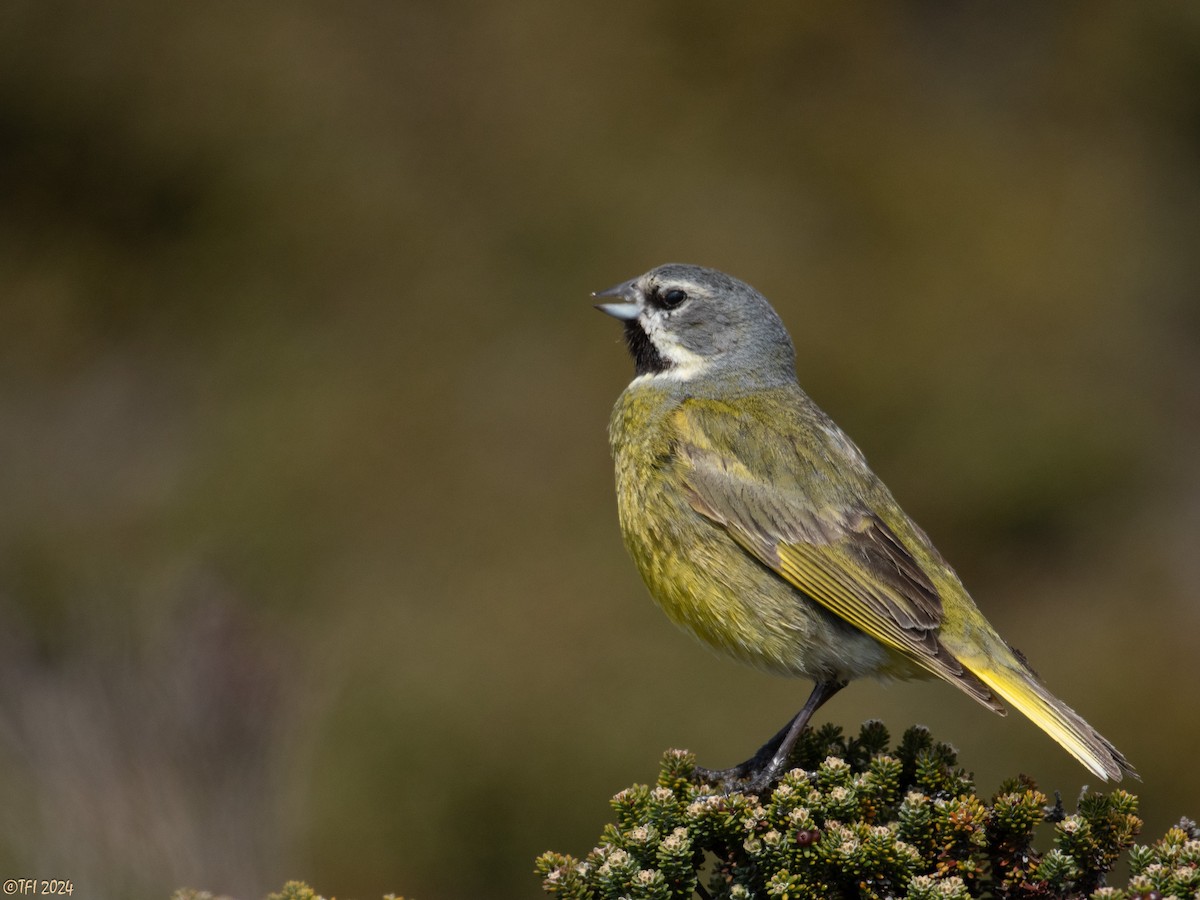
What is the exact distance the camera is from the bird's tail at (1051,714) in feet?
12.2

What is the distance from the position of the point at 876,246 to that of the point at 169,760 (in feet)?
19.9

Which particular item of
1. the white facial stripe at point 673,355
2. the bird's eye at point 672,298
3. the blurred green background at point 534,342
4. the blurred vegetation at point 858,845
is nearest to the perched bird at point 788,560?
the white facial stripe at point 673,355

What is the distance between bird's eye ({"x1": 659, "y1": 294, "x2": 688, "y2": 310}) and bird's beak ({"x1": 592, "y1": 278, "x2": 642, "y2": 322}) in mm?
93

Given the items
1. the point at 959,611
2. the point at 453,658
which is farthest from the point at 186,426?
the point at 959,611

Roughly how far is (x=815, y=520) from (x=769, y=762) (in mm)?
757

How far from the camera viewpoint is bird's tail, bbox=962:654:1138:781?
371cm

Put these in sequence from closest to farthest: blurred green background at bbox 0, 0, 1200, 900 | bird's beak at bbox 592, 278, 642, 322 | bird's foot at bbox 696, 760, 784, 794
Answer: bird's foot at bbox 696, 760, 784, 794 < bird's beak at bbox 592, 278, 642, 322 < blurred green background at bbox 0, 0, 1200, 900

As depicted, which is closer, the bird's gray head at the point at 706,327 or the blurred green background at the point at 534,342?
the bird's gray head at the point at 706,327

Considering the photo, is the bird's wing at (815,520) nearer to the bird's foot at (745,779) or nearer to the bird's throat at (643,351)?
the bird's throat at (643,351)

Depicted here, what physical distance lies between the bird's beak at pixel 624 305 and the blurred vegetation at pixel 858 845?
6.66 ft

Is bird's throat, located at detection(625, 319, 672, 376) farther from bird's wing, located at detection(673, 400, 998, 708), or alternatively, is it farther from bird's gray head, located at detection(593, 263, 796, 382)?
bird's wing, located at detection(673, 400, 998, 708)

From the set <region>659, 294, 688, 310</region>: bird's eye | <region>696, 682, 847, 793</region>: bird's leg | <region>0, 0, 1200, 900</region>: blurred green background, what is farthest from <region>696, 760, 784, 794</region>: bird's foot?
<region>0, 0, 1200, 900</region>: blurred green background

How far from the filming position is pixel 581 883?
10.7ft

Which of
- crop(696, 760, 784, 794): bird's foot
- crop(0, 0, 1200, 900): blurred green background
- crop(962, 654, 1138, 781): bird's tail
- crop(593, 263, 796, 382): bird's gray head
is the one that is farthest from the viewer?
crop(0, 0, 1200, 900): blurred green background
